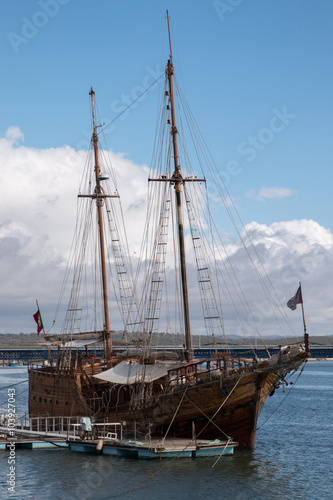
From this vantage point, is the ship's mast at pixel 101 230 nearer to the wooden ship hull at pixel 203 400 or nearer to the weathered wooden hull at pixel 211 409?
the wooden ship hull at pixel 203 400

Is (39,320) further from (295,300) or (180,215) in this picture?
(295,300)

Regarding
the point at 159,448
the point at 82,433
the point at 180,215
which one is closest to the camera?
the point at 159,448

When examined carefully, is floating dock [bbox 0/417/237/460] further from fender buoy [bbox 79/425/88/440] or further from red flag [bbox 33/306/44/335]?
red flag [bbox 33/306/44/335]

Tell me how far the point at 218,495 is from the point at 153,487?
3.62 metres

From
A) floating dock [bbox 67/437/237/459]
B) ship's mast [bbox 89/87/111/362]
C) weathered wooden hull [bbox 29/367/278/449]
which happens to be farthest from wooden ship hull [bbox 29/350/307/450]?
ship's mast [bbox 89/87/111/362]

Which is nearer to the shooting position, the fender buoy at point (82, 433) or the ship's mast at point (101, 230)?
the fender buoy at point (82, 433)

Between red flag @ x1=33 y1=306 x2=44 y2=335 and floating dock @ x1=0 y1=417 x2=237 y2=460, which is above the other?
red flag @ x1=33 y1=306 x2=44 y2=335

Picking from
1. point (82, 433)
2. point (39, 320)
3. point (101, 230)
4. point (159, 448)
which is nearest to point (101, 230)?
point (101, 230)

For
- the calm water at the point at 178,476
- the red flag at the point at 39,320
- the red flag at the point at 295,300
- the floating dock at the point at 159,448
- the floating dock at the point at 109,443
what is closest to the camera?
the calm water at the point at 178,476

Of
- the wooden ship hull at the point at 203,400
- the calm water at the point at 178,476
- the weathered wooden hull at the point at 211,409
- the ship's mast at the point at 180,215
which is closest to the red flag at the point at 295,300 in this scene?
the wooden ship hull at the point at 203,400

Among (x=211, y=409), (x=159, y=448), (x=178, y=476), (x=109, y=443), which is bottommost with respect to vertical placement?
(x=178, y=476)

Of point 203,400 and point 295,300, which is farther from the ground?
point 295,300

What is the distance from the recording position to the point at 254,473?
38031 millimetres

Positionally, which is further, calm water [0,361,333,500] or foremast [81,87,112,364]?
foremast [81,87,112,364]
